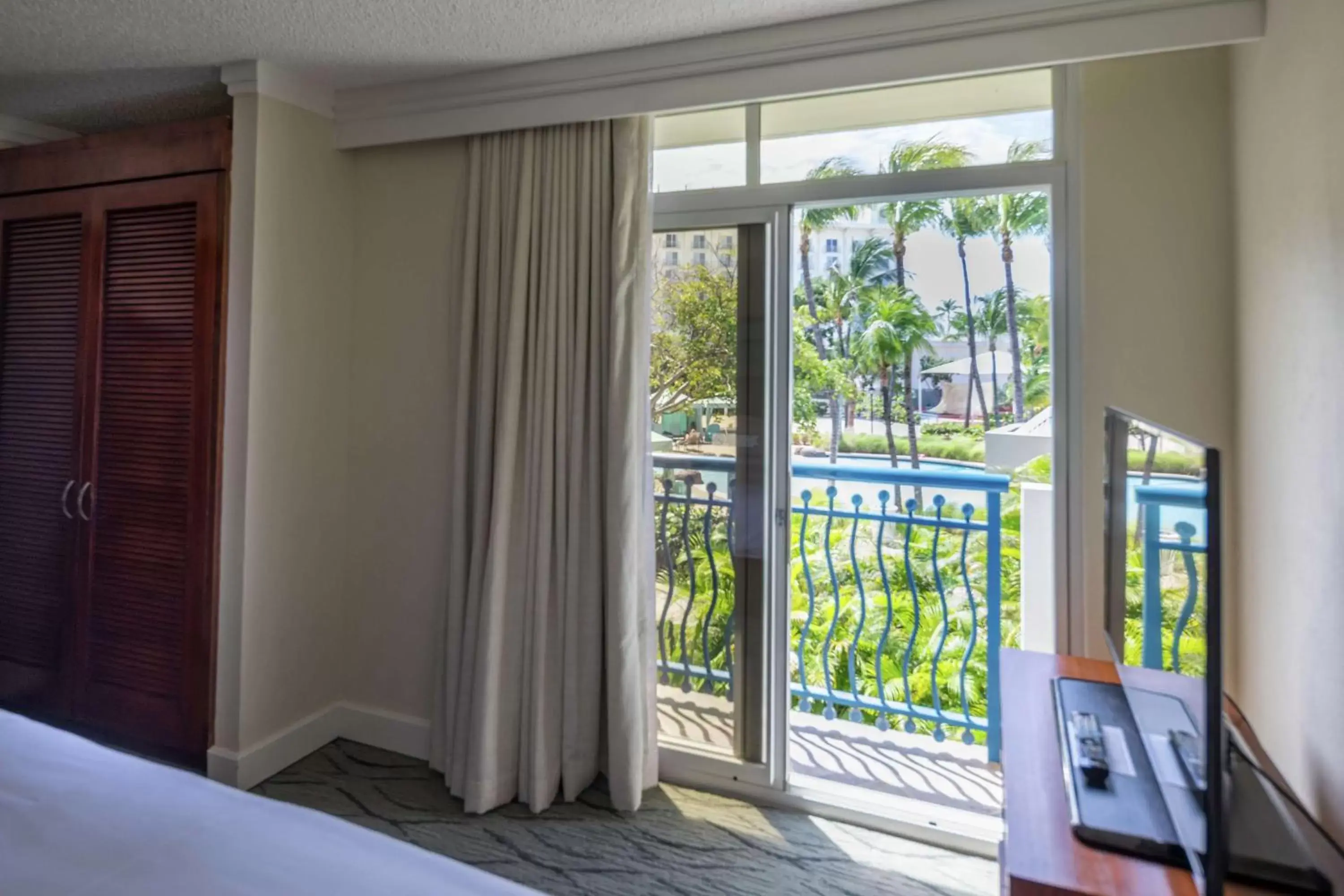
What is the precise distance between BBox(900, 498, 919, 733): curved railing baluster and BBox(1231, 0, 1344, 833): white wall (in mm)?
1198

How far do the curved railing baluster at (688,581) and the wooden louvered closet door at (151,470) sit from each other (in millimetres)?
1602

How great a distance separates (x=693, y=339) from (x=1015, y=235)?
128 centimetres

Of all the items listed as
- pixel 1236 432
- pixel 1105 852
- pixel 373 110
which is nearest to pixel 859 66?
pixel 1236 432

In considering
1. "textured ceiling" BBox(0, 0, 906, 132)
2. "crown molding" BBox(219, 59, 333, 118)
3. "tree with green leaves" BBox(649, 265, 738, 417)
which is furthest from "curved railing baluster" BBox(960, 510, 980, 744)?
"crown molding" BBox(219, 59, 333, 118)

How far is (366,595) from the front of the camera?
2643 mm

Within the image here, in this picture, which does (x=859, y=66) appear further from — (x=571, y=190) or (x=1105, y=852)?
(x=1105, y=852)

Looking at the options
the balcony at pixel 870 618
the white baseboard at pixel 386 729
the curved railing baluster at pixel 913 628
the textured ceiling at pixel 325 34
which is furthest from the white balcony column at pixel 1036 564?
the white baseboard at pixel 386 729

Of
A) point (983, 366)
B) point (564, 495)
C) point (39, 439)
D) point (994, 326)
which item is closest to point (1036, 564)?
point (983, 366)

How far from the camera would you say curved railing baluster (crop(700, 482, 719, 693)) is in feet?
7.94

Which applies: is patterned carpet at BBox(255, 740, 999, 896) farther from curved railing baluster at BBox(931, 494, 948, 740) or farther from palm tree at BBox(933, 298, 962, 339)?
palm tree at BBox(933, 298, 962, 339)

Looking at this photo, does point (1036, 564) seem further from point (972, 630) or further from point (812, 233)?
point (812, 233)

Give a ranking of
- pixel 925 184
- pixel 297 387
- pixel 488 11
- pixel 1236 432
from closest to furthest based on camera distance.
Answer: pixel 1236 432 < pixel 488 11 < pixel 925 184 < pixel 297 387

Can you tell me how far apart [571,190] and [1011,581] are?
2.28 meters

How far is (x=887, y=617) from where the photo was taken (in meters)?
2.91
